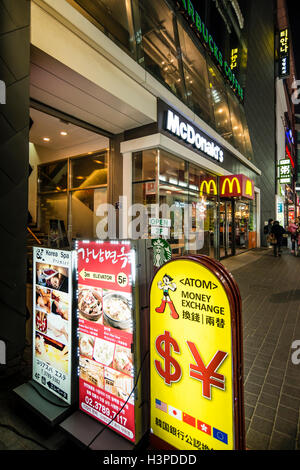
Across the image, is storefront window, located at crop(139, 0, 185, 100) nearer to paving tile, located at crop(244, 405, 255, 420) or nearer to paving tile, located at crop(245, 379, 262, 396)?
paving tile, located at crop(245, 379, 262, 396)

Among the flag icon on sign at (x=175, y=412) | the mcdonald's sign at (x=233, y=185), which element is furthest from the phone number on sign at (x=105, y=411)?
the mcdonald's sign at (x=233, y=185)

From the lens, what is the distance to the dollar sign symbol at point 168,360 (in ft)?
5.59

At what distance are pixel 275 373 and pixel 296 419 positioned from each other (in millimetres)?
762

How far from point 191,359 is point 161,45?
882 cm

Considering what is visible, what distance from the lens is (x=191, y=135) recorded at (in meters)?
7.80

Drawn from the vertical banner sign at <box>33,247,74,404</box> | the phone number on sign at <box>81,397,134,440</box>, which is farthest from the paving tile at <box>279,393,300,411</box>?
the vertical banner sign at <box>33,247,74,404</box>

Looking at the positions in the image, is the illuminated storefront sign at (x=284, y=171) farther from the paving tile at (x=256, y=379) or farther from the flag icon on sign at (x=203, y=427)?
the flag icon on sign at (x=203, y=427)

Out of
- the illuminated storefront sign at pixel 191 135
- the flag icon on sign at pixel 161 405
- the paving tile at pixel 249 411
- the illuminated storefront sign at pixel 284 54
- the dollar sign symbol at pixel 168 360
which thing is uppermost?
the illuminated storefront sign at pixel 284 54

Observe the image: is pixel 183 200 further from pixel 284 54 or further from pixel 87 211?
pixel 284 54

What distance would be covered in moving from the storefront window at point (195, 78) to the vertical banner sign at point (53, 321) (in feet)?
25.3

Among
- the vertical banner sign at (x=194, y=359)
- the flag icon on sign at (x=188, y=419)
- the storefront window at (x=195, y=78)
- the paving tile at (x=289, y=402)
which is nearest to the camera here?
the vertical banner sign at (x=194, y=359)

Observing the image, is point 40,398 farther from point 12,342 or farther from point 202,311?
point 202,311

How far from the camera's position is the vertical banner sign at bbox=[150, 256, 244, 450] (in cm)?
146

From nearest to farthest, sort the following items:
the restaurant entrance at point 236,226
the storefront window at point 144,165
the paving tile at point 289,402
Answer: the paving tile at point 289,402, the storefront window at point 144,165, the restaurant entrance at point 236,226
